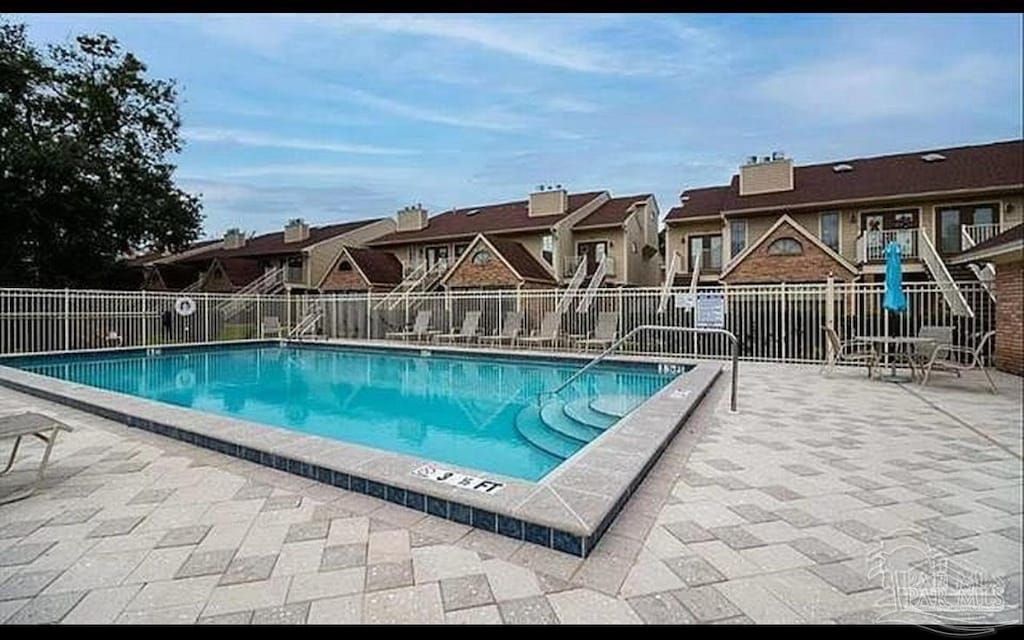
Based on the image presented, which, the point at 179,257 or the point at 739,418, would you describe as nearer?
the point at 739,418

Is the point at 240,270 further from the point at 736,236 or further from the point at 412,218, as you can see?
the point at 736,236

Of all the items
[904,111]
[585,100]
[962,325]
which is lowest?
[962,325]

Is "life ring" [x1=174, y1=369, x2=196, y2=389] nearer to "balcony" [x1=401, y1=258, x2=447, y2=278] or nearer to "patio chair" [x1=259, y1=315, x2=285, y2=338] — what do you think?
"patio chair" [x1=259, y1=315, x2=285, y2=338]

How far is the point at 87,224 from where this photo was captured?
20.6 m

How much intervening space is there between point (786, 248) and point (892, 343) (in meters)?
9.92

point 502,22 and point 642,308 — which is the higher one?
point 502,22

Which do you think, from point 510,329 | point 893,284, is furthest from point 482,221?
point 893,284

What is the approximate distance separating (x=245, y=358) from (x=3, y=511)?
13.1 metres

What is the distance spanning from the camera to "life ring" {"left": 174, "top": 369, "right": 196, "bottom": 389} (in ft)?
36.2

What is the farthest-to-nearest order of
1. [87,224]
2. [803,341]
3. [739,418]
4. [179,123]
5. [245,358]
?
[179,123] → [87,224] → [245,358] → [803,341] → [739,418]

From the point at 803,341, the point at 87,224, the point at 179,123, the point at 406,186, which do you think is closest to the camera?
the point at 803,341

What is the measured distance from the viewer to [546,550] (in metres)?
2.78

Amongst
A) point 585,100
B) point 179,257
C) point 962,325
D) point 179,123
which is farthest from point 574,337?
point 179,257

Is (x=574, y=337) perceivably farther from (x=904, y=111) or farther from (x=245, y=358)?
(x=904, y=111)
